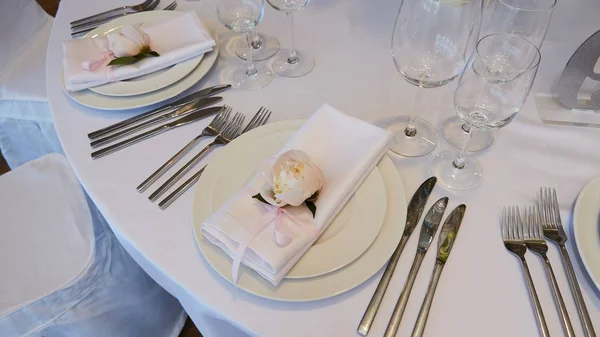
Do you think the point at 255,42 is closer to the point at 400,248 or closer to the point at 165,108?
the point at 165,108

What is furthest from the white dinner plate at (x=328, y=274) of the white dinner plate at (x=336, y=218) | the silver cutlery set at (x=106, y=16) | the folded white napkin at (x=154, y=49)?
the silver cutlery set at (x=106, y=16)

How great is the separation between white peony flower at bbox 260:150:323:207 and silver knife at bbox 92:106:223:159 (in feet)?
0.88

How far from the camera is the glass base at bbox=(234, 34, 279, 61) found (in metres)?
0.96

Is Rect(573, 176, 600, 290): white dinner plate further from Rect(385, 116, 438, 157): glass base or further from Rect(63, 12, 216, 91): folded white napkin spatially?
Rect(63, 12, 216, 91): folded white napkin

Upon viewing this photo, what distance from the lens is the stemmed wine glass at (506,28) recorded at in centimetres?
79

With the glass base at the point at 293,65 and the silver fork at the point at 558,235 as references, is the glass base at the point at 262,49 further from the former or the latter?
the silver fork at the point at 558,235

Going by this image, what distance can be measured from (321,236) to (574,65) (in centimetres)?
56

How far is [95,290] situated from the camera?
102cm

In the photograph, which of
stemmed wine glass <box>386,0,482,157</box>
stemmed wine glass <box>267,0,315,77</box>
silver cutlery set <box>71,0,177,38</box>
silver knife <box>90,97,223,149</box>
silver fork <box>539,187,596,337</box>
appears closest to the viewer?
silver fork <box>539,187,596,337</box>

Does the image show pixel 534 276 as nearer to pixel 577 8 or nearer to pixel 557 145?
pixel 557 145

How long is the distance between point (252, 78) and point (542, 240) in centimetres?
58

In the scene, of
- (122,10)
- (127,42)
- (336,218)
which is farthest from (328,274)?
(122,10)

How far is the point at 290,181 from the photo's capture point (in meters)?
0.60

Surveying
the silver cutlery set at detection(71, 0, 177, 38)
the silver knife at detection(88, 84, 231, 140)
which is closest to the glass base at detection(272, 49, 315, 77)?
the silver knife at detection(88, 84, 231, 140)
